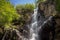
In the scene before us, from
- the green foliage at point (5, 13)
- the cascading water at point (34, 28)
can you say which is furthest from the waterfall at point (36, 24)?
the green foliage at point (5, 13)

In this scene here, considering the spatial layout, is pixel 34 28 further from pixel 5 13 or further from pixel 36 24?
pixel 5 13

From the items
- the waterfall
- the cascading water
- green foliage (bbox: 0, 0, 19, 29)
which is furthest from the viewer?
green foliage (bbox: 0, 0, 19, 29)

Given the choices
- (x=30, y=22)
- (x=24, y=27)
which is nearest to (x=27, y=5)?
(x=30, y=22)

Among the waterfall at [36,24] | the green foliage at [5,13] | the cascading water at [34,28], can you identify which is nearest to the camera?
the waterfall at [36,24]

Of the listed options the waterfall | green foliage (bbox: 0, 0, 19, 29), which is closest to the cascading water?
the waterfall

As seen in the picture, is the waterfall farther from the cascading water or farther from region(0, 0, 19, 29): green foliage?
region(0, 0, 19, 29): green foliage

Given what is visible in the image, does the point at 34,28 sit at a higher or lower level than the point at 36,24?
lower

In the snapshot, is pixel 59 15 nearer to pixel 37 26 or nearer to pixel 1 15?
pixel 37 26

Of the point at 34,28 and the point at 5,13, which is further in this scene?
the point at 34,28

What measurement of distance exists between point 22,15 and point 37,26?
12.4ft

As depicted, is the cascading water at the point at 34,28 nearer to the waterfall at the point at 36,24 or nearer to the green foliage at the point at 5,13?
the waterfall at the point at 36,24

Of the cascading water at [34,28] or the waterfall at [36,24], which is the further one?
the cascading water at [34,28]

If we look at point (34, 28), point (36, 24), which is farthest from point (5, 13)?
point (36, 24)

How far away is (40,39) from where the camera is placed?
78.4 ft
